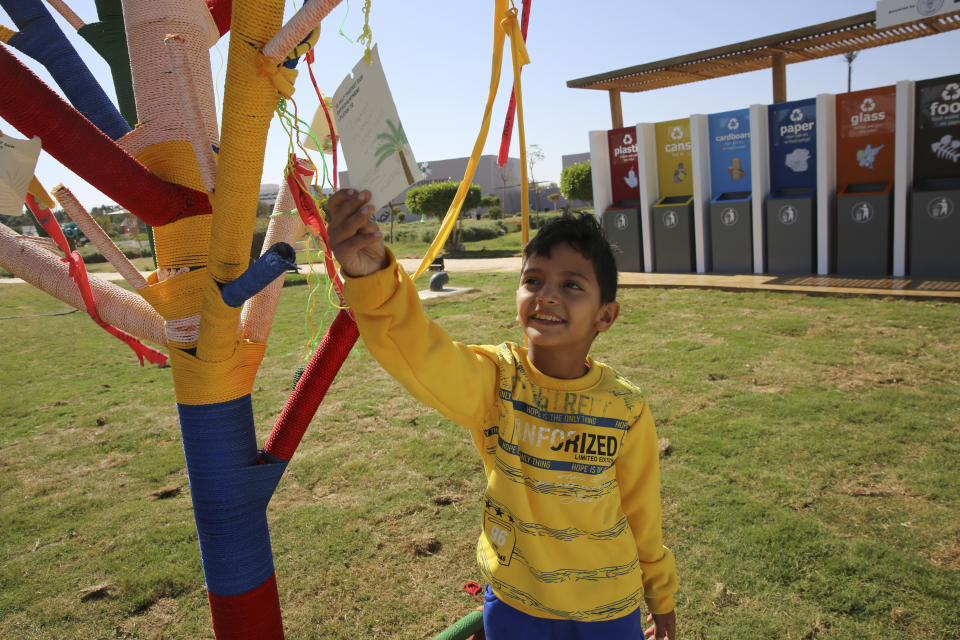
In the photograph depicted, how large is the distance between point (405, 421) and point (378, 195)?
4034mm

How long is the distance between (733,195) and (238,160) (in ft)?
34.4

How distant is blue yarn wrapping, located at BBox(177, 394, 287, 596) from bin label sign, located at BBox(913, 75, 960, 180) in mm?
10031

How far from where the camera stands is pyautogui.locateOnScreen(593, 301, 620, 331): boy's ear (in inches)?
61.0

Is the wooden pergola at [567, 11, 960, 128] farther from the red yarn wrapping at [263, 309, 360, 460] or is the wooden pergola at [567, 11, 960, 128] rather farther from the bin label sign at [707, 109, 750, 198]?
the red yarn wrapping at [263, 309, 360, 460]

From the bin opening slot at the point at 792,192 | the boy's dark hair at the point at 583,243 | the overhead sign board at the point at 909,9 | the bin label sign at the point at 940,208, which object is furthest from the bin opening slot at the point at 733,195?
the boy's dark hair at the point at 583,243

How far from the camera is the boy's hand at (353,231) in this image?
958 mm

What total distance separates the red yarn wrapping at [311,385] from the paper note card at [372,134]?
2.00 ft

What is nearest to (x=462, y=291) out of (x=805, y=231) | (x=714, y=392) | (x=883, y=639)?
(x=805, y=231)

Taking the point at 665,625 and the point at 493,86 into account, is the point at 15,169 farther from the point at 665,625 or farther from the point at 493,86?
the point at 665,625

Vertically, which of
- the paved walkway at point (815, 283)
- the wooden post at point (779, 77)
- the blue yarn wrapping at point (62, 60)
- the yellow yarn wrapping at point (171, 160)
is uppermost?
the wooden post at point (779, 77)

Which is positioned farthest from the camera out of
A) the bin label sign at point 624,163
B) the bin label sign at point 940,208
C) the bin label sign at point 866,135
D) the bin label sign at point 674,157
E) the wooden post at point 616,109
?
the wooden post at point 616,109

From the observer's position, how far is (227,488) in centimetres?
145

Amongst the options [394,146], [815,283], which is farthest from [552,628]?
[815,283]

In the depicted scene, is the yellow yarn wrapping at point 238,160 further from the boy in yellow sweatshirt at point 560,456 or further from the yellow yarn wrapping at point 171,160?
the boy in yellow sweatshirt at point 560,456
